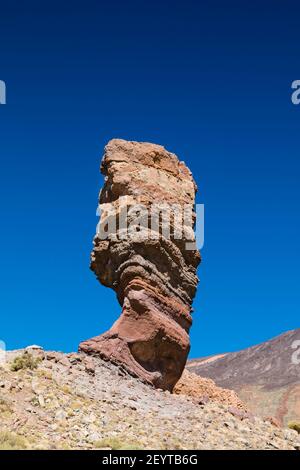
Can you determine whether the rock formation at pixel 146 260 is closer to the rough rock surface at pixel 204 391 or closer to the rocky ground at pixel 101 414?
the rocky ground at pixel 101 414

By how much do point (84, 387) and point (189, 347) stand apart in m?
4.82

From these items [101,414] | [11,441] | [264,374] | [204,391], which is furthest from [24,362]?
[264,374]

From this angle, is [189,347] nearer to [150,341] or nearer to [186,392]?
[150,341]

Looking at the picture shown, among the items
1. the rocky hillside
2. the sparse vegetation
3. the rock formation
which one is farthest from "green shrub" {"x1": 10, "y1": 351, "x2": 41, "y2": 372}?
the rocky hillside

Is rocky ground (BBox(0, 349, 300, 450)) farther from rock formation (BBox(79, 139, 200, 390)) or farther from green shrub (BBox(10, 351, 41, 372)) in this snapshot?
rock formation (BBox(79, 139, 200, 390))

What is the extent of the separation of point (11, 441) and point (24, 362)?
11.7ft

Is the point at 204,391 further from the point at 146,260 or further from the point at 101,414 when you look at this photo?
the point at 101,414

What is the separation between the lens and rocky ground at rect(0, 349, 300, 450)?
991 centimetres

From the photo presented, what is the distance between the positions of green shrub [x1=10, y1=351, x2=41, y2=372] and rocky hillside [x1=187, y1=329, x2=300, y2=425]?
132ft

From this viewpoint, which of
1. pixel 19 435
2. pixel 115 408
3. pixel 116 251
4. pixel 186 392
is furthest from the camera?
pixel 186 392

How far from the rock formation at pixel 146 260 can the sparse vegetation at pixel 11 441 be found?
16.9ft

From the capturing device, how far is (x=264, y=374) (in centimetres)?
6888
